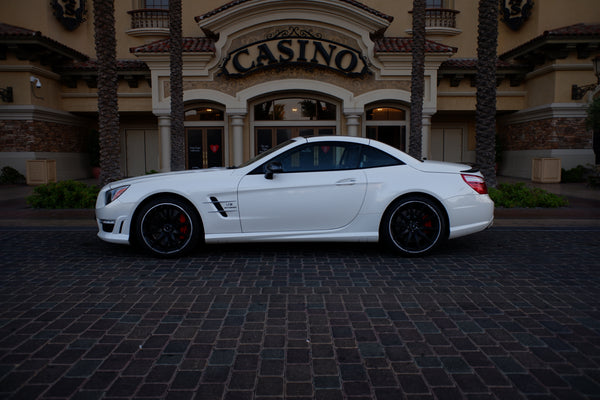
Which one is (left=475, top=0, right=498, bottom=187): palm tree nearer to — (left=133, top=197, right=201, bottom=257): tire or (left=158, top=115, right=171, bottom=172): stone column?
(left=133, top=197, right=201, bottom=257): tire

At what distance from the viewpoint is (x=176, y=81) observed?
1268 centimetres

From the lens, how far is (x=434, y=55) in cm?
1677

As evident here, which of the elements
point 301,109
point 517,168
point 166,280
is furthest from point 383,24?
point 166,280

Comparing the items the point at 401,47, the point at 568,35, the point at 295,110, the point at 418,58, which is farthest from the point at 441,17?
the point at 418,58

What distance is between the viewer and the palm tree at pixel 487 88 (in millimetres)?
10508

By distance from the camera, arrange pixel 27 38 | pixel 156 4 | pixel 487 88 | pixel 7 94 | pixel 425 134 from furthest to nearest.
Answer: pixel 156 4 < pixel 425 134 < pixel 7 94 < pixel 27 38 < pixel 487 88

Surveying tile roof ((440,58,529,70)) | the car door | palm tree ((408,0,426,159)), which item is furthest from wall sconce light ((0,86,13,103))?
tile roof ((440,58,529,70))

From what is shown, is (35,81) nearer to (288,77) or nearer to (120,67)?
(120,67)

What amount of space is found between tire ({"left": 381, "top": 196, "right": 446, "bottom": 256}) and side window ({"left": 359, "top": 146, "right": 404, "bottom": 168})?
541 mm

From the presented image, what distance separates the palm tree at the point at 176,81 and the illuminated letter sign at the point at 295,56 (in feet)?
14.8

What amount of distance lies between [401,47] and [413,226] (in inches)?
530

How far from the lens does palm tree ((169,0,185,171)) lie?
12461mm

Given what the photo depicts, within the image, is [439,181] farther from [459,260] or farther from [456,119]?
[456,119]

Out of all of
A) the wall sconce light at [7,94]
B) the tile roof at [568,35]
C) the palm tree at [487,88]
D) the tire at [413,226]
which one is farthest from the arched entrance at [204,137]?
the tire at [413,226]
